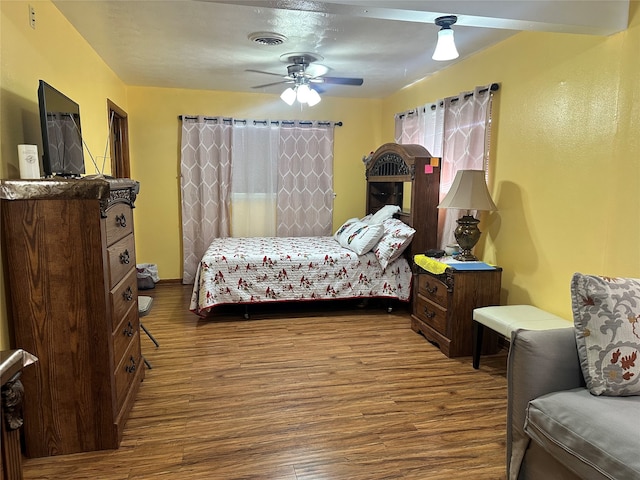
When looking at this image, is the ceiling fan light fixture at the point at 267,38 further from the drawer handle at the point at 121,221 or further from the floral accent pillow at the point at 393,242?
the floral accent pillow at the point at 393,242

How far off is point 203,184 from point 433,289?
321cm

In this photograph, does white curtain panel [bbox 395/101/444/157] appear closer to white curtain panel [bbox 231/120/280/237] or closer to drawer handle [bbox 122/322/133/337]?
white curtain panel [bbox 231/120/280/237]

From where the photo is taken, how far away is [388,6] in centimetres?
199

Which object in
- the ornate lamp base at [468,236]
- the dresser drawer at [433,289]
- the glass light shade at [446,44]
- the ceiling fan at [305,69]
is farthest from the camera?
the ceiling fan at [305,69]

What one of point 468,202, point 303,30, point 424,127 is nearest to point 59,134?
point 303,30

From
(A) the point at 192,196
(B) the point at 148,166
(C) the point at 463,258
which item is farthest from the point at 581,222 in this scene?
(B) the point at 148,166

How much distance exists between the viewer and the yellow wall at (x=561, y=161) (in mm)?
2336

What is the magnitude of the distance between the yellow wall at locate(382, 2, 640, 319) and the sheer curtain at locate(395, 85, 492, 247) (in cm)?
11

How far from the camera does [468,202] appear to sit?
3164 millimetres

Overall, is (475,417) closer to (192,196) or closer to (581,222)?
(581,222)

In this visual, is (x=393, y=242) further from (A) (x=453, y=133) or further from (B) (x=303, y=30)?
(B) (x=303, y=30)

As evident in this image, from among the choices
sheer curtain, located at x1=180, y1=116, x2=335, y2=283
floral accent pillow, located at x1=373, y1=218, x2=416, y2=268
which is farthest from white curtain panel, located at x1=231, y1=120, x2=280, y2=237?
floral accent pillow, located at x1=373, y1=218, x2=416, y2=268

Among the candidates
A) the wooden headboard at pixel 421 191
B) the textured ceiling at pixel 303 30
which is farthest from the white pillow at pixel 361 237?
the textured ceiling at pixel 303 30

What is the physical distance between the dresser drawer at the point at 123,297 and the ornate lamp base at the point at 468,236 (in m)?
2.39
